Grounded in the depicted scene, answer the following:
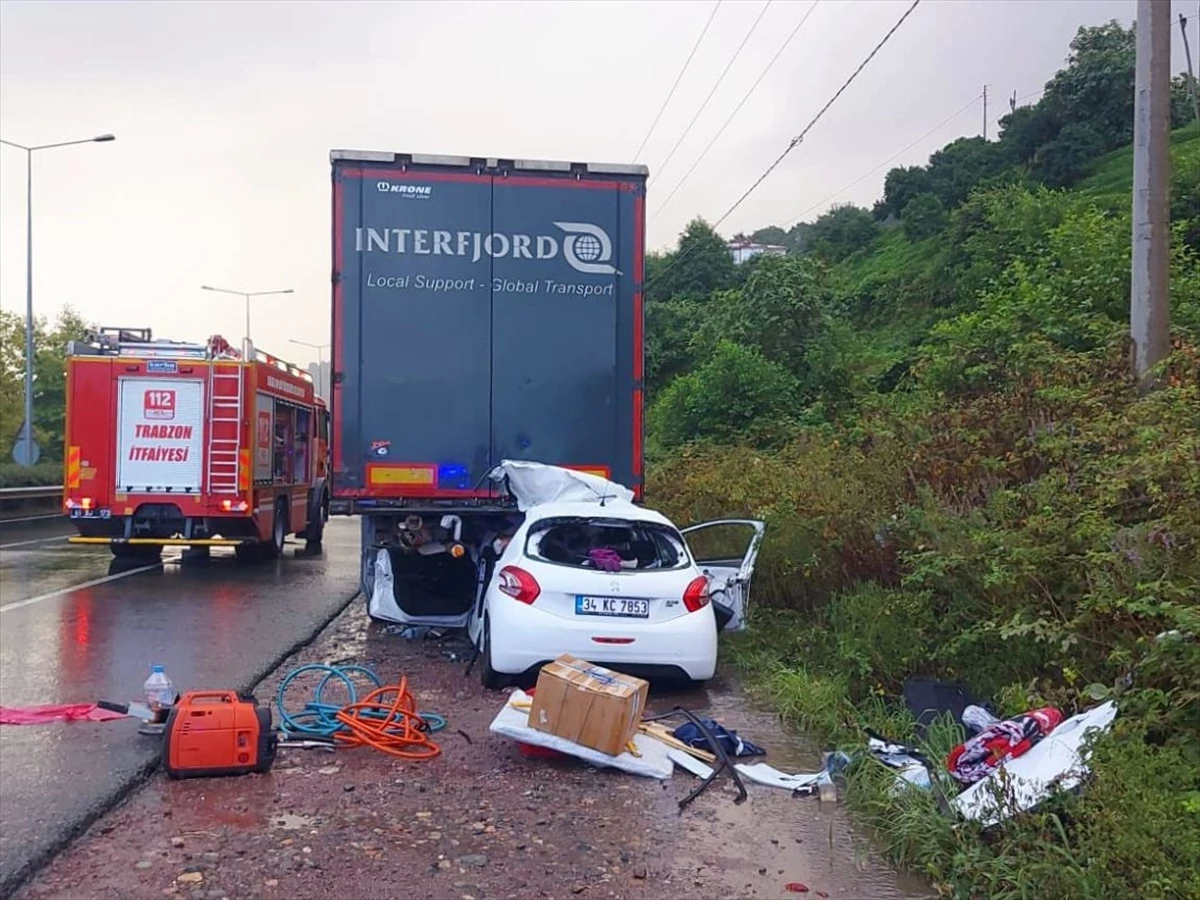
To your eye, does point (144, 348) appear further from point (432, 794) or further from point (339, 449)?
point (432, 794)

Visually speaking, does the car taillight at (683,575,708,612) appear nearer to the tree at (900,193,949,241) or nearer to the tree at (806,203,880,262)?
the tree at (900,193,949,241)

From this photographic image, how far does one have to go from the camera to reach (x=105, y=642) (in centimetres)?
1001

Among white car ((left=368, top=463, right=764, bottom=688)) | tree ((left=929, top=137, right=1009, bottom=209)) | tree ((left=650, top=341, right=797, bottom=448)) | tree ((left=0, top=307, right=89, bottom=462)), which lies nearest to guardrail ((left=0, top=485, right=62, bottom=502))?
tree ((left=0, top=307, right=89, bottom=462))

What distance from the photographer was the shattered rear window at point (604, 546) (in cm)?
840

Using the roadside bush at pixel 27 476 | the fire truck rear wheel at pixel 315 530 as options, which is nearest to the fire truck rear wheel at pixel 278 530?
the fire truck rear wheel at pixel 315 530

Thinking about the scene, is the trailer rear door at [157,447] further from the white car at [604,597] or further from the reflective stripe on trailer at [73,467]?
the white car at [604,597]

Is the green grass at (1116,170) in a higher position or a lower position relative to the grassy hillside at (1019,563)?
higher

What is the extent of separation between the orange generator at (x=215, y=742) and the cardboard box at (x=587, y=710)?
59.1 inches

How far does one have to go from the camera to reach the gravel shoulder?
4691 mm

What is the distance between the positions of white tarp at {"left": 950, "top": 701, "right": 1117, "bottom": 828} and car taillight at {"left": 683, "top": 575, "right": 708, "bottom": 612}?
310 centimetres

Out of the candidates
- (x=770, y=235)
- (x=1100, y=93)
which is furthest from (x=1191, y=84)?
(x=770, y=235)

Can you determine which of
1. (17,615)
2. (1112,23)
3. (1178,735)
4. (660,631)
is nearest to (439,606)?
(660,631)

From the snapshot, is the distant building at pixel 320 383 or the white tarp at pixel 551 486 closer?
the white tarp at pixel 551 486

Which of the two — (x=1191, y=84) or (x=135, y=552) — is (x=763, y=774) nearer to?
(x=135, y=552)
